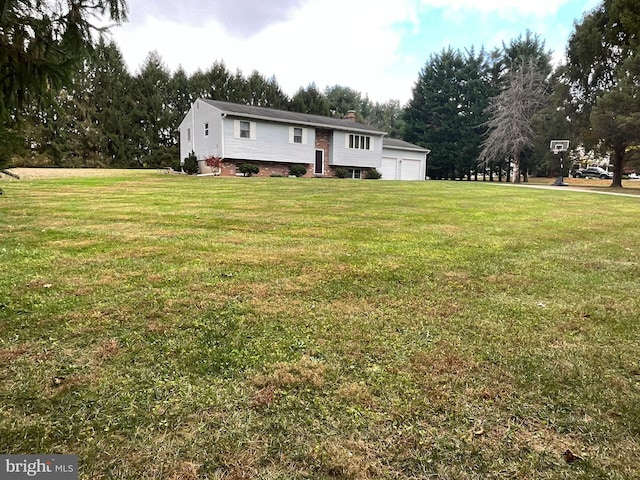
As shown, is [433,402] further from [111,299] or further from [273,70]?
[273,70]

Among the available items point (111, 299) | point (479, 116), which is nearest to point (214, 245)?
point (111, 299)

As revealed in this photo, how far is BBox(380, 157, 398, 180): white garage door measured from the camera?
96.5ft

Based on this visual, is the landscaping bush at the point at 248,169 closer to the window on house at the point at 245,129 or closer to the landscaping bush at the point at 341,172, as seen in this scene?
the window on house at the point at 245,129

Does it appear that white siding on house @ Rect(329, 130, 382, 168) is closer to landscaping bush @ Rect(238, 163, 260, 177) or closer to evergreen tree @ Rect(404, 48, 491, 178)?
landscaping bush @ Rect(238, 163, 260, 177)

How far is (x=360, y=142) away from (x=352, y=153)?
101 cm

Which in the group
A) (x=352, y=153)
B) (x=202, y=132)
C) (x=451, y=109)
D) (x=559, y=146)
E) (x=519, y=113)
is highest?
(x=451, y=109)

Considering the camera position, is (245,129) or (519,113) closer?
(245,129)

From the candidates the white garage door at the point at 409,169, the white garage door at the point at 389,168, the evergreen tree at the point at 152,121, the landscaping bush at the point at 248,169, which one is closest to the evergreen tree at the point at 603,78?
the white garage door at the point at 409,169

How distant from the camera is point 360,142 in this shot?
26.4m

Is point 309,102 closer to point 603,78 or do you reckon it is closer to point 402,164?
point 402,164

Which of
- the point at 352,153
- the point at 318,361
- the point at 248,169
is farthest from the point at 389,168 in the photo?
the point at 318,361

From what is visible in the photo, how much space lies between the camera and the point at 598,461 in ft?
4.63

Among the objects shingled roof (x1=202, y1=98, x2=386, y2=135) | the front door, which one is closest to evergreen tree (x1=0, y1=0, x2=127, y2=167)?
shingled roof (x1=202, y1=98, x2=386, y2=135)

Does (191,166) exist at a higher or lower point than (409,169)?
lower
